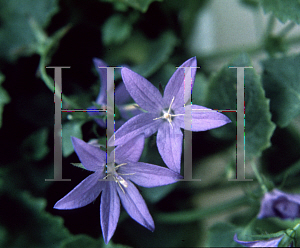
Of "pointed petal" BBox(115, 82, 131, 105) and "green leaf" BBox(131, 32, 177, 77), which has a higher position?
"green leaf" BBox(131, 32, 177, 77)

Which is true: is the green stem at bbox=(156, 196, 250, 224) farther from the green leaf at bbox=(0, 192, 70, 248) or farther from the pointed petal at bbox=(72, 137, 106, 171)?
the pointed petal at bbox=(72, 137, 106, 171)

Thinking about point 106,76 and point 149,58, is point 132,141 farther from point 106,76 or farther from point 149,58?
point 149,58

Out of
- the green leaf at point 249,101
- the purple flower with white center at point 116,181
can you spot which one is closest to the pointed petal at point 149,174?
the purple flower with white center at point 116,181

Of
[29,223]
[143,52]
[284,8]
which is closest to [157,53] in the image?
[143,52]

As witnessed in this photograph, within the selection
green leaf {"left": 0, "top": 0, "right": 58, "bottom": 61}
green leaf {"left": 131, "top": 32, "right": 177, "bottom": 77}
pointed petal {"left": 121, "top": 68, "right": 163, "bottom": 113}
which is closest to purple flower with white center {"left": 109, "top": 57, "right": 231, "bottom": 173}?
pointed petal {"left": 121, "top": 68, "right": 163, "bottom": 113}

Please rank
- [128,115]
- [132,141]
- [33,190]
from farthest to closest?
1. [33,190]
2. [128,115]
3. [132,141]

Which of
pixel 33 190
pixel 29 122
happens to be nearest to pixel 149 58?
pixel 29 122

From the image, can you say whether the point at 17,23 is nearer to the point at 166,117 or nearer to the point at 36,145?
the point at 36,145
